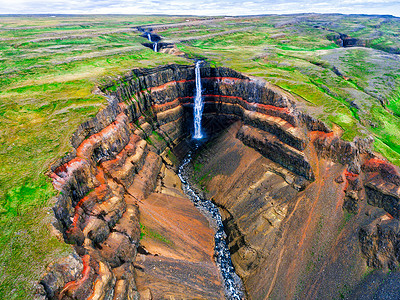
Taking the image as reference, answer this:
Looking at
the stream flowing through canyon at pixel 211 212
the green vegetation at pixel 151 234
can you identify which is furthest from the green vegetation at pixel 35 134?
the stream flowing through canyon at pixel 211 212

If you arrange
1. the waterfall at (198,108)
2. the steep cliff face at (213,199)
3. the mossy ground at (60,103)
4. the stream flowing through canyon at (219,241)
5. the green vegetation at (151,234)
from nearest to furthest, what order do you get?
1. the mossy ground at (60,103)
2. the steep cliff face at (213,199)
3. the stream flowing through canyon at (219,241)
4. the green vegetation at (151,234)
5. the waterfall at (198,108)

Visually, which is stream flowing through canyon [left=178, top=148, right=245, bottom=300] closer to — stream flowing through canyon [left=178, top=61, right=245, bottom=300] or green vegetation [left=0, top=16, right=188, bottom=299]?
stream flowing through canyon [left=178, top=61, right=245, bottom=300]

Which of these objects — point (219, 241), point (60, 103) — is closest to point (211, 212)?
point (219, 241)

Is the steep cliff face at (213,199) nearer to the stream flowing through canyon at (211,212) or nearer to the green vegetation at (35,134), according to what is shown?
the stream flowing through canyon at (211,212)

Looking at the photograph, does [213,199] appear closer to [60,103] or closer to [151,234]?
[151,234]

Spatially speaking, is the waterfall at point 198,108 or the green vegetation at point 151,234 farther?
the waterfall at point 198,108

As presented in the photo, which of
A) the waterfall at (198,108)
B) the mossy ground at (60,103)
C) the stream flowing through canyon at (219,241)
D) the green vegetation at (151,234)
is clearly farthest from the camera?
the waterfall at (198,108)

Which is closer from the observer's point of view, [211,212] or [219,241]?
[219,241]

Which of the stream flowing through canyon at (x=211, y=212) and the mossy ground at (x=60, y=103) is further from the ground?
the mossy ground at (x=60, y=103)

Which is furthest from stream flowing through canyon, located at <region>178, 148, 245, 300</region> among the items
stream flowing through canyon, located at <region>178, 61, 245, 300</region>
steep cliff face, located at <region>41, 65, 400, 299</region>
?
steep cliff face, located at <region>41, 65, 400, 299</region>

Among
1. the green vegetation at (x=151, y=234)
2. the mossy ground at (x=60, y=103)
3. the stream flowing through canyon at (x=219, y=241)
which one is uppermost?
the mossy ground at (x=60, y=103)

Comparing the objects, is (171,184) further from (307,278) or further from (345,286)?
(345,286)
